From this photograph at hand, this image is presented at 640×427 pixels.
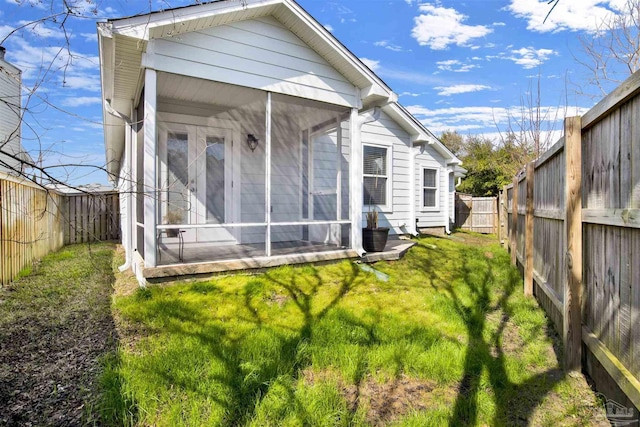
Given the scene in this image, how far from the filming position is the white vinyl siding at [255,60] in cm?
449

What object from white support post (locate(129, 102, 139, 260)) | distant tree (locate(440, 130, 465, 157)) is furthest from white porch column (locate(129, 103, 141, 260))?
distant tree (locate(440, 130, 465, 157))

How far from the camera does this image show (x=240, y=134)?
7262mm

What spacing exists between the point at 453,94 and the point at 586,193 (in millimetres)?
26793

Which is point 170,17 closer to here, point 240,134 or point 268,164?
point 268,164

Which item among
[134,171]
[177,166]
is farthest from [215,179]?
[134,171]

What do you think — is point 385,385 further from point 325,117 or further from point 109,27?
point 325,117

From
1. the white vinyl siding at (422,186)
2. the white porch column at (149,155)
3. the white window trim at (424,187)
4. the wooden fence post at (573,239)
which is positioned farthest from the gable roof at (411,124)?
the wooden fence post at (573,239)

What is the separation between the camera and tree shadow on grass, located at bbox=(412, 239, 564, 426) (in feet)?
7.80

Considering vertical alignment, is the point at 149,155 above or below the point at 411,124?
below

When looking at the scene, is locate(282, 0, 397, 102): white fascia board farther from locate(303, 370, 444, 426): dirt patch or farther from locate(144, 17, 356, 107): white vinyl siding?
locate(303, 370, 444, 426): dirt patch

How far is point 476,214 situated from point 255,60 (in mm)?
12369

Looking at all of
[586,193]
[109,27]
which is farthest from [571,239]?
[109,27]

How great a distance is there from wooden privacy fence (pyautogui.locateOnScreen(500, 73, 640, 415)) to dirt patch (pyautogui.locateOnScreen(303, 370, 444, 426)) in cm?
109

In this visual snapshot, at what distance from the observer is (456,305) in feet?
14.3
